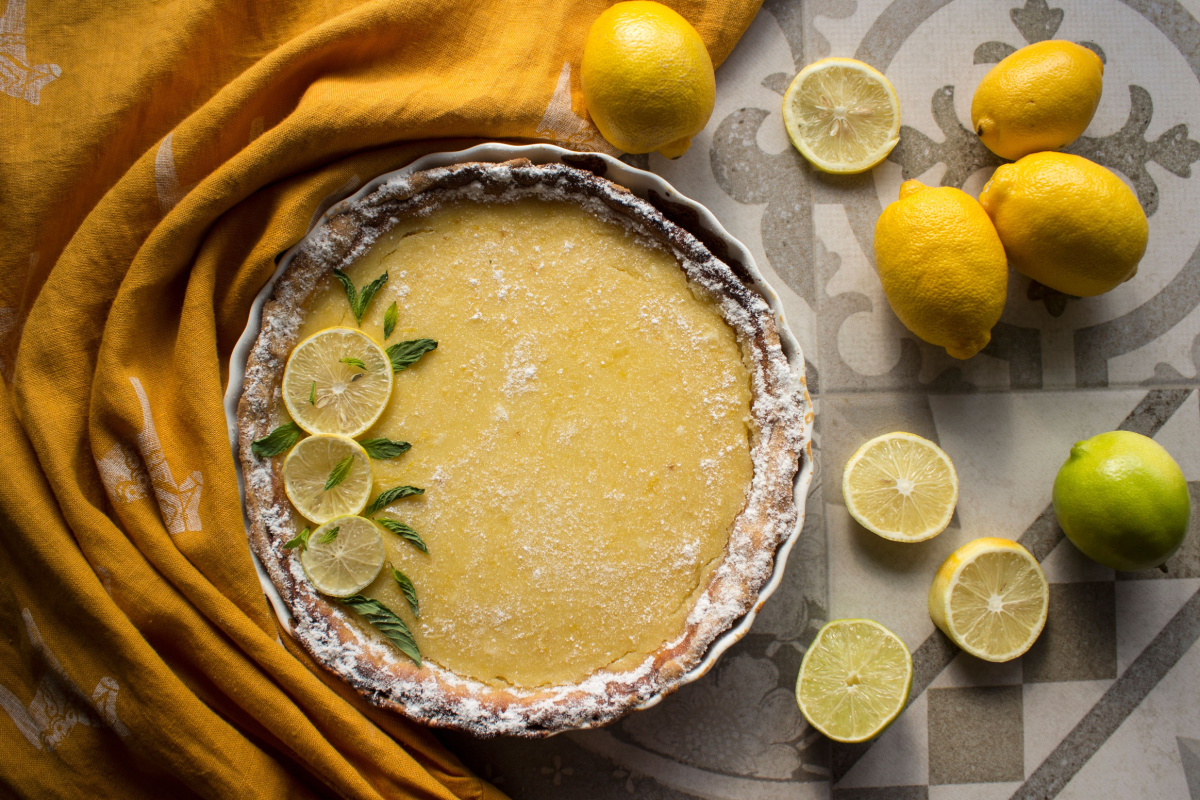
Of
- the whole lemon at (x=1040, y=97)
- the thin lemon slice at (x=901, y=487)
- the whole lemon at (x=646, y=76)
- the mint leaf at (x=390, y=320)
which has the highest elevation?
the whole lemon at (x=646, y=76)

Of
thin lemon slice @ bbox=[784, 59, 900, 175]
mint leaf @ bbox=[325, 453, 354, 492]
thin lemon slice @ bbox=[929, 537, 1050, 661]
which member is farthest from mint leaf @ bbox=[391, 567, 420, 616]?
thin lemon slice @ bbox=[784, 59, 900, 175]

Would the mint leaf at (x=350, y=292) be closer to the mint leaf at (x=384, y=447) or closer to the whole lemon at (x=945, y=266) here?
the mint leaf at (x=384, y=447)

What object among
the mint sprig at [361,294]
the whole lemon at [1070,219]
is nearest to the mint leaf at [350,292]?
the mint sprig at [361,294]

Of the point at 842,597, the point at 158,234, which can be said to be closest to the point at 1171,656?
the point at 842,597

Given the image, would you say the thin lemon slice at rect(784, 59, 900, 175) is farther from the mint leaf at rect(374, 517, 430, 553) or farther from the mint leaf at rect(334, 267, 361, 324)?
the mint leaf at rect(374, 517, 430, 553)

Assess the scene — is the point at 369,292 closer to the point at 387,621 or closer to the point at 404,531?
the point at 404,531

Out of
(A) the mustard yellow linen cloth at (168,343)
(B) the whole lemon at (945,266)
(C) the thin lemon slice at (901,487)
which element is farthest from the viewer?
(C) the thin lemon slice at (901,487)

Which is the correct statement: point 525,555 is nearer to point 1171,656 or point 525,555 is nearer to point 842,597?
point 842,597
